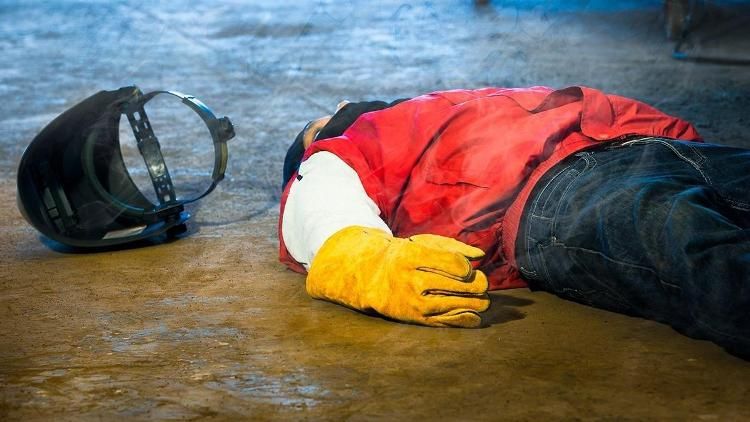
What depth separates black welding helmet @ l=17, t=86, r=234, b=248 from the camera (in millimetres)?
2586

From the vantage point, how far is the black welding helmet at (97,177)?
259cm

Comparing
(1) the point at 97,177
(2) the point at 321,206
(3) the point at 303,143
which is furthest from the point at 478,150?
(1) the point at 97,177

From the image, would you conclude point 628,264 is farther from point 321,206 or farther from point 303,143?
point 303,143

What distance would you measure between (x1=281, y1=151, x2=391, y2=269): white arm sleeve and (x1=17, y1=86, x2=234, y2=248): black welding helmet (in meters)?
0.48

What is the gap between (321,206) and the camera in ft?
6.90

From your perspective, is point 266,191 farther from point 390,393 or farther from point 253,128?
point 390,393

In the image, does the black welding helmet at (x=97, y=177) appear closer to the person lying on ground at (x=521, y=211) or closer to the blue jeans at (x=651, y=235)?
the person lying on ground at (x=521, y=211)

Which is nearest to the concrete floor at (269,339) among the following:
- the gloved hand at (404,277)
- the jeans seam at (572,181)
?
the gloved hand at (404,277)

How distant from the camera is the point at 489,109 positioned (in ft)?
7.14

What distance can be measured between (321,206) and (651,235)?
0.69m

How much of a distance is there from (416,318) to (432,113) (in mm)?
511

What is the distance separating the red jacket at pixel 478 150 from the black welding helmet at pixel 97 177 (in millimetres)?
588

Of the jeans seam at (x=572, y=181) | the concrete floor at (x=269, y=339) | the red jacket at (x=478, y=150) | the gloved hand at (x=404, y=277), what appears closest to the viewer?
the concrete floor at (x=269, y=339)

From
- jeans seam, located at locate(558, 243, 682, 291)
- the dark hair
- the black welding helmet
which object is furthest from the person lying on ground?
A: the black welding helmet
